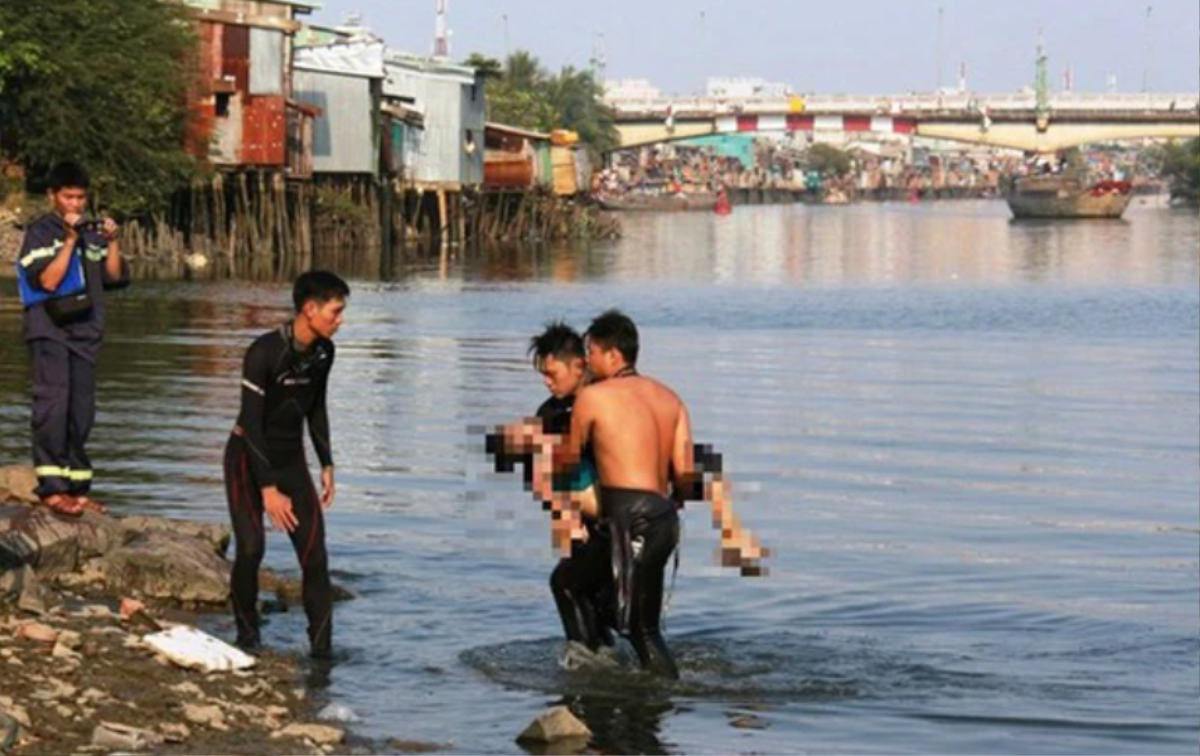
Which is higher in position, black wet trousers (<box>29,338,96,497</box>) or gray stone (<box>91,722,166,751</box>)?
black wet trousers (<box>29,338,96,497</box>)

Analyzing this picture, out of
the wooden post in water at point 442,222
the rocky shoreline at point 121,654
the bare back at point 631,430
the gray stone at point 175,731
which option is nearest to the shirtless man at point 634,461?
the bare back at point 631,430

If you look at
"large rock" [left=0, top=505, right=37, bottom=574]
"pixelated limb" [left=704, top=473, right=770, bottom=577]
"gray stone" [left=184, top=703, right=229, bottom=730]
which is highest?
"pixelated limb" [left=704, top=473, right=770, bottom=577]

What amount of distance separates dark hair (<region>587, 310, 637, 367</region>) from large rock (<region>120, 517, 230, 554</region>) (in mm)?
3610

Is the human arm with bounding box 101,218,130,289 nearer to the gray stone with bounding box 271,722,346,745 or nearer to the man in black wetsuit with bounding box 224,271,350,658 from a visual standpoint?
the man in black wetsuit with bounding box 224,271,350,658

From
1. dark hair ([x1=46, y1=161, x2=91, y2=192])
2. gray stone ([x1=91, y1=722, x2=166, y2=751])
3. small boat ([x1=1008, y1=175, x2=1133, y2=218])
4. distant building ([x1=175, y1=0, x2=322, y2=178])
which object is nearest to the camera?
gray stone ([x1=91, y1=722, x2=166, y2=751])

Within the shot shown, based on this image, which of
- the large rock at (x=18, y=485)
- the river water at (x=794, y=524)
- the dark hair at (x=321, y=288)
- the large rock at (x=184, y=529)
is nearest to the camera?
the dark hair at (x=321, y=288)

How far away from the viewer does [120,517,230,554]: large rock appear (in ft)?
44.8

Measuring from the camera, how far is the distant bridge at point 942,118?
548 ft

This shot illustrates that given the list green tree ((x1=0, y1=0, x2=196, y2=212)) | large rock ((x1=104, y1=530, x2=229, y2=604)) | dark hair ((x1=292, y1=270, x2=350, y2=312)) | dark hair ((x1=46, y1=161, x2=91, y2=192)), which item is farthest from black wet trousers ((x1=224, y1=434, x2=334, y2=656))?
green tree ((x1=0, y1=0, x2=196, y2=212))

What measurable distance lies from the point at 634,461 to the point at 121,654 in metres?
2.24

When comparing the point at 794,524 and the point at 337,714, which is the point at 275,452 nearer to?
the point at 337,714

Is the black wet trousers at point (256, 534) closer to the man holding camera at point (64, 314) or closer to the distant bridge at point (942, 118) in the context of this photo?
the man holding camera at point (64, 314)

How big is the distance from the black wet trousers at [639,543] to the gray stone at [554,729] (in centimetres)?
72

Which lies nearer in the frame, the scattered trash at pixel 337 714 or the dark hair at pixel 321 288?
the scattered trash at pixel 337 714
